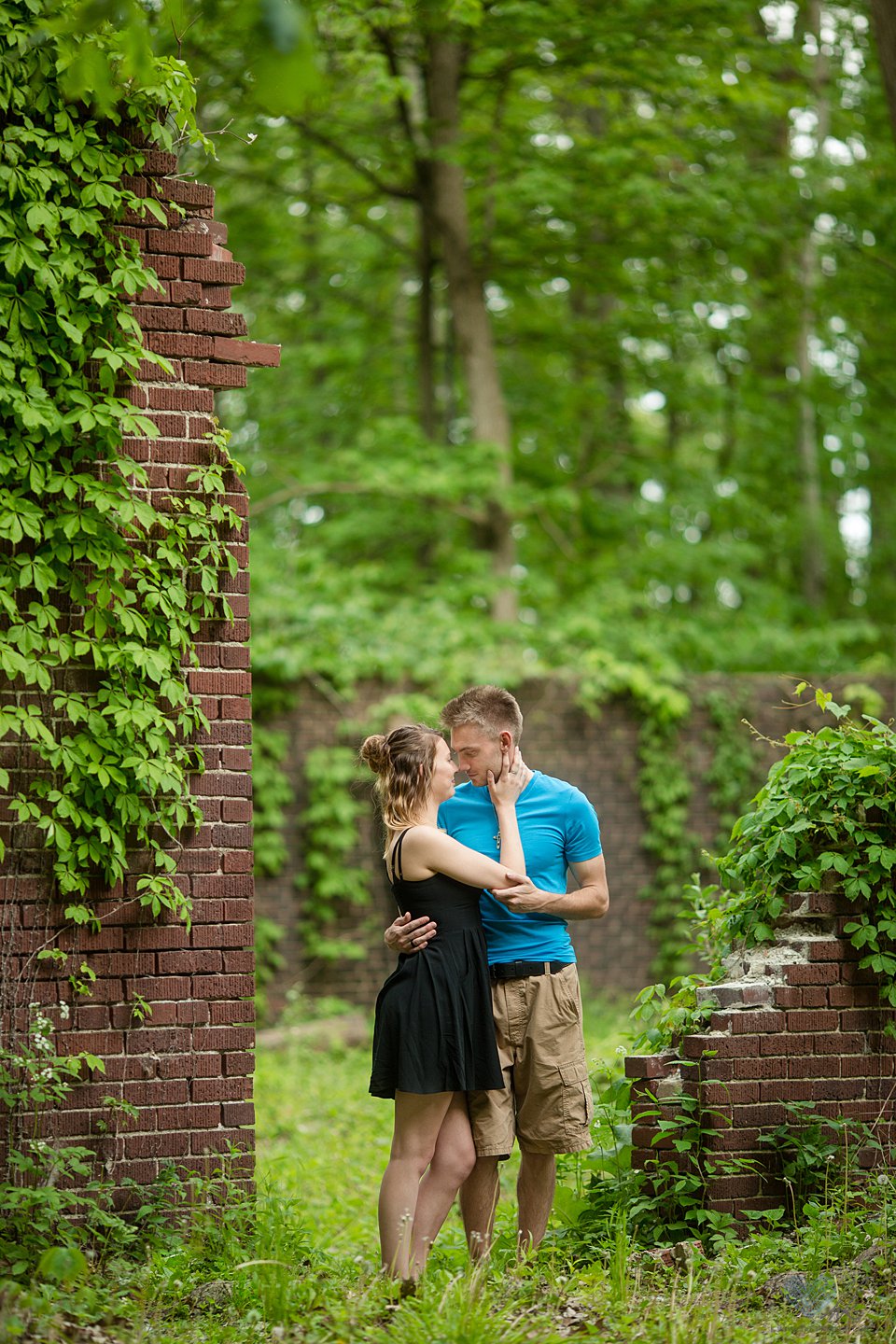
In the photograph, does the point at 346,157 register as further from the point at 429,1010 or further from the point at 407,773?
the point at 429,1010

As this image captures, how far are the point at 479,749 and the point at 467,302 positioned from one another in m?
11.0

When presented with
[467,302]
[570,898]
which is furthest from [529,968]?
[467,302]

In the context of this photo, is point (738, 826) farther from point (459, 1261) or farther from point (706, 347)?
point (706, 347)

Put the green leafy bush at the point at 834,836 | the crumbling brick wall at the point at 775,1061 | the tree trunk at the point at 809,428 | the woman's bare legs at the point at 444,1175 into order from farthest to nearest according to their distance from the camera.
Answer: the tree trunk at the point at 809,428 < the green leafy bush at the point at 834,836 < the crumbling brick wall at the point at 775,1061 < the woman's bare legs at the point at 444,1175

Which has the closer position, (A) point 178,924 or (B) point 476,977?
(B) point 476,977

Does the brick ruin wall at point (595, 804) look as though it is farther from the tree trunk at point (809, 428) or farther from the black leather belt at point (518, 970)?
the black leather belt at point (518, 970)

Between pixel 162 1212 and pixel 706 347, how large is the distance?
52.9 feet

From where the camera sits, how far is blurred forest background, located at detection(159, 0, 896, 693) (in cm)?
1277

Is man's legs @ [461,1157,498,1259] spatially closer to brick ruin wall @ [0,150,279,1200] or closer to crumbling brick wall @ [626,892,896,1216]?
crumbling brick wall @ [626,892,896,1216]

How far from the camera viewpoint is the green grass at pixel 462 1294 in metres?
3.57

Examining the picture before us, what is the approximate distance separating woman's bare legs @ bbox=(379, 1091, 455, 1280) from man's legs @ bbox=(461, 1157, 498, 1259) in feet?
1.13

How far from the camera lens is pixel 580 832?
15.0ft

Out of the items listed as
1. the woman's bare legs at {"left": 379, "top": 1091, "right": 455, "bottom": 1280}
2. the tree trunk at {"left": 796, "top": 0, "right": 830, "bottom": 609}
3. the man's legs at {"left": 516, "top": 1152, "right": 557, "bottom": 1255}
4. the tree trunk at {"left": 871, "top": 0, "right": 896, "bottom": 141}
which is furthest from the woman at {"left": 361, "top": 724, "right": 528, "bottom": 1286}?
the tree trunk at {"left": 796, "top": 0, "right": 830, "bottom": 609}

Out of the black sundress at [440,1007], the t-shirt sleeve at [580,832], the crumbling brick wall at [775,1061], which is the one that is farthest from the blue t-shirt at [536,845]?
the crumbling brick wall at [775,1061]
